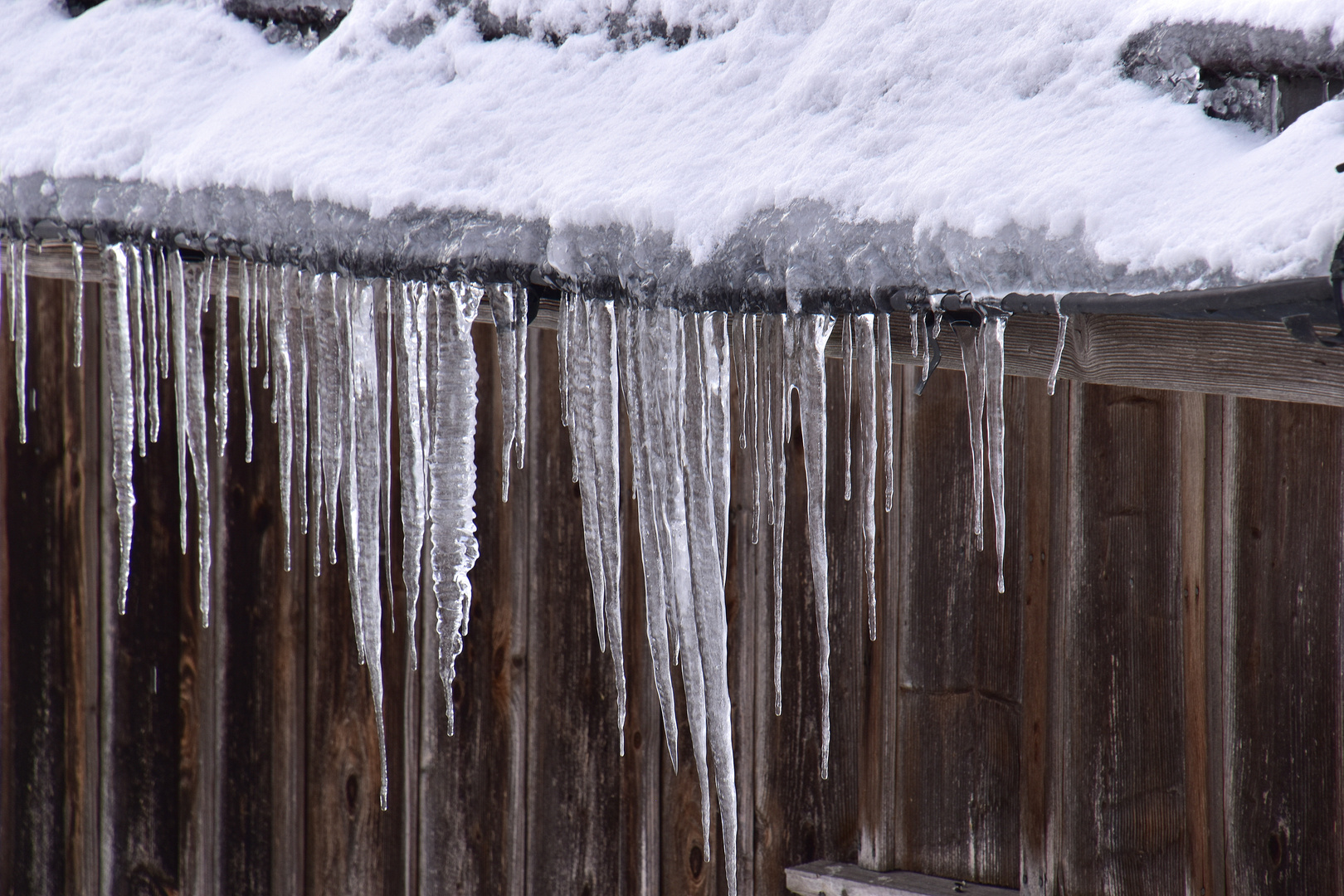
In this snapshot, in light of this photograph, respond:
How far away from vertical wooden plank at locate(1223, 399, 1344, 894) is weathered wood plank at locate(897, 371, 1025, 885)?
451 mm

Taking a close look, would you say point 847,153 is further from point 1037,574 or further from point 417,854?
point 417,854

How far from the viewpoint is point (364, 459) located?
2186 millimetres

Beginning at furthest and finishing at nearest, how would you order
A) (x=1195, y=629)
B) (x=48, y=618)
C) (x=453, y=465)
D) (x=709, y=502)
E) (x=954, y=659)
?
(x=48, y=618), (x=954, y=659), (x=1195, y=629), (x=453, y=465), (x=709, y=502)

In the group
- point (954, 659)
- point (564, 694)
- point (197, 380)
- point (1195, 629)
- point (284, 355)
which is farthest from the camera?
point (564, 694)

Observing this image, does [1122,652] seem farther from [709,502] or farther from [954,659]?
[709,502]

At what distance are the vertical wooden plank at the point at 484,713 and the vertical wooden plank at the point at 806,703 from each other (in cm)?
70

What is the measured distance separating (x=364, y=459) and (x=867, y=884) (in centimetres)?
154

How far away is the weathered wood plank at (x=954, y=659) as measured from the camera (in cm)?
277

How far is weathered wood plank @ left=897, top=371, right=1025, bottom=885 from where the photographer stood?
2.77 meters

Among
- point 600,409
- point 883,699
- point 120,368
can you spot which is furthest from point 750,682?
point 120,368

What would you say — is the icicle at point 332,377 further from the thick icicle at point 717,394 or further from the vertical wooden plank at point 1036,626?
the vertical wooden plank at point 1036,626

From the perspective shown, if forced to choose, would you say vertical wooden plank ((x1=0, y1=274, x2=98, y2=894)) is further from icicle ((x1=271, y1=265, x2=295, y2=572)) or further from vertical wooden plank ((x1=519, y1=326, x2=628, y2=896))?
icicle ((x1=271, y1=265, x2=295, y2=572))

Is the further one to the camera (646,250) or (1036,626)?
(1036,626)

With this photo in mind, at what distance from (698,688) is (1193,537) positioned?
120 centimetres
